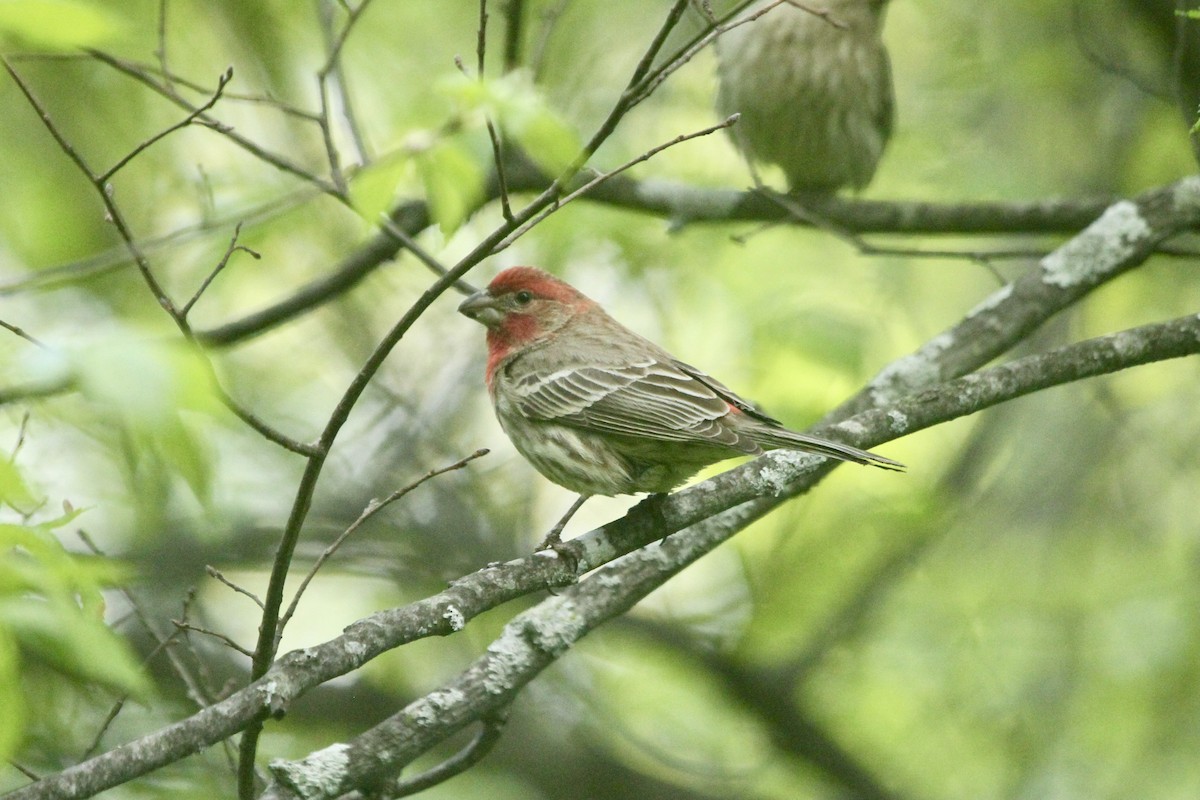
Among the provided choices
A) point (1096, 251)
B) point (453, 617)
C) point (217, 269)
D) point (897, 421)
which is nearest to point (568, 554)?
point (453, 617)

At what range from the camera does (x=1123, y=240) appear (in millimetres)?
5828

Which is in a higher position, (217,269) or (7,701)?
(217,269)

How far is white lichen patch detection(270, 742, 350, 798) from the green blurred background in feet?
9.34

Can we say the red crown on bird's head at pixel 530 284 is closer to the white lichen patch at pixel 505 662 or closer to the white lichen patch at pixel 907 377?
the white lichen patch at pixel 907 377

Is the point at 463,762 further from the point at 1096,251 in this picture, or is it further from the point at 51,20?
the point at 1096,251

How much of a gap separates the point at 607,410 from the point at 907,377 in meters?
1.33

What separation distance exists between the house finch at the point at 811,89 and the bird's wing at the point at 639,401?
322cm

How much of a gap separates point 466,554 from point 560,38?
3722 mm

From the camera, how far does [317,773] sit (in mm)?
3666

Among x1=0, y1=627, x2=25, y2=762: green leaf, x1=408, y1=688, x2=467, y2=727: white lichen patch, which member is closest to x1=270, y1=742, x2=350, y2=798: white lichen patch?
x1=408, y1=688, x2=467, y2=727: white lichen patch

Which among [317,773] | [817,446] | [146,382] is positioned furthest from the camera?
[817,446]

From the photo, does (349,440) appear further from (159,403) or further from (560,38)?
(159,403)

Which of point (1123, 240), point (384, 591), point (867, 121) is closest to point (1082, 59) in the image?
point (867, 121)

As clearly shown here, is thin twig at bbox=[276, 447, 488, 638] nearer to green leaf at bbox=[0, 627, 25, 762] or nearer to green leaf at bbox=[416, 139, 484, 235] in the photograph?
green leaf at bbox=[0, 627, 25, 762]
